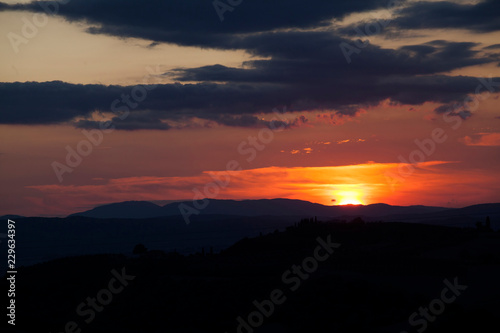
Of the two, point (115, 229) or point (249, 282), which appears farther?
point (115, 229)

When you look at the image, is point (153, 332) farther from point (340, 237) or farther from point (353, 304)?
point (340, 237)

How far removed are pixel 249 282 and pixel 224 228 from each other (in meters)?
107

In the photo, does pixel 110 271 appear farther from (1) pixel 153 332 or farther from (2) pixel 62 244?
(2) pixel 62 244

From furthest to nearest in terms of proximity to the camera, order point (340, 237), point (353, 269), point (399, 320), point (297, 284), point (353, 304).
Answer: point (340, 237)
point (353, 269)
point (297, 284)
point (353, 304)
point (399, 320)

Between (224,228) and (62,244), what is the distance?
38.2 meters

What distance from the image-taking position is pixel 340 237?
46875 mm

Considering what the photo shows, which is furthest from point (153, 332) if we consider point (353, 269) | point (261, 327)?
point (353, 269)

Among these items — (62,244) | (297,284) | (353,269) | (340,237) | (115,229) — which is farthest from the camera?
(115,229)

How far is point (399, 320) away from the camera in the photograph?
77.2 feet

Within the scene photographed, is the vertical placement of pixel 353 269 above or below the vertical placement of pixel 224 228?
below

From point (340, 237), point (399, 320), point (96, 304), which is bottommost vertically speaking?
point (399, 320)

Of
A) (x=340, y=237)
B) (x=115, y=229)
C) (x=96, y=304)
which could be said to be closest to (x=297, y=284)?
(x=96, y=304)

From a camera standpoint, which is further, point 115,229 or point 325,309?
point 115,229

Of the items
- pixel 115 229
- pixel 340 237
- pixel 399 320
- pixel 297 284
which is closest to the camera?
pixel 399 320
